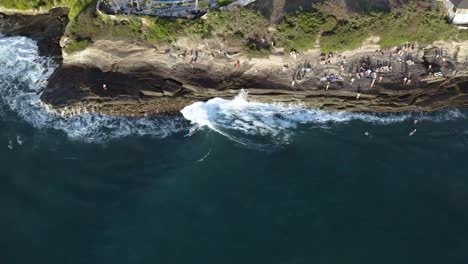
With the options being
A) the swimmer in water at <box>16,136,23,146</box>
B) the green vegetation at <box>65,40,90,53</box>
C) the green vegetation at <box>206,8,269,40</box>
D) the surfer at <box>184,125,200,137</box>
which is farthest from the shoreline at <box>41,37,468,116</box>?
the swimmer in water at <box>16,136,23,146</box>

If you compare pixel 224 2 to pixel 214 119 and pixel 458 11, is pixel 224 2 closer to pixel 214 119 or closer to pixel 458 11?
pixel 214 119

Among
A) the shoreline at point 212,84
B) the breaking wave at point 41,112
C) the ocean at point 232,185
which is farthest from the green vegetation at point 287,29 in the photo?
the ocean at point 232,185

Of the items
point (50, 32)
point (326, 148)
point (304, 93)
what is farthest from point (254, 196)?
point (50, 32)

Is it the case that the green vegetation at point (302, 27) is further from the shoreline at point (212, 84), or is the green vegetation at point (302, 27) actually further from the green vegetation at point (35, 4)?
the green vegetation at point (35, 4)

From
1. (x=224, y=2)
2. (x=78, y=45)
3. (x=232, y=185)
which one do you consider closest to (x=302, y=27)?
(x=224, y=2)

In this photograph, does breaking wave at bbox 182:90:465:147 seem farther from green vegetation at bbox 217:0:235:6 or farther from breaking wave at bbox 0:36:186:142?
green vegetation at bbox 217:0:235:6

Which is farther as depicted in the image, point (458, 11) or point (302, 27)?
point (458, 11)
